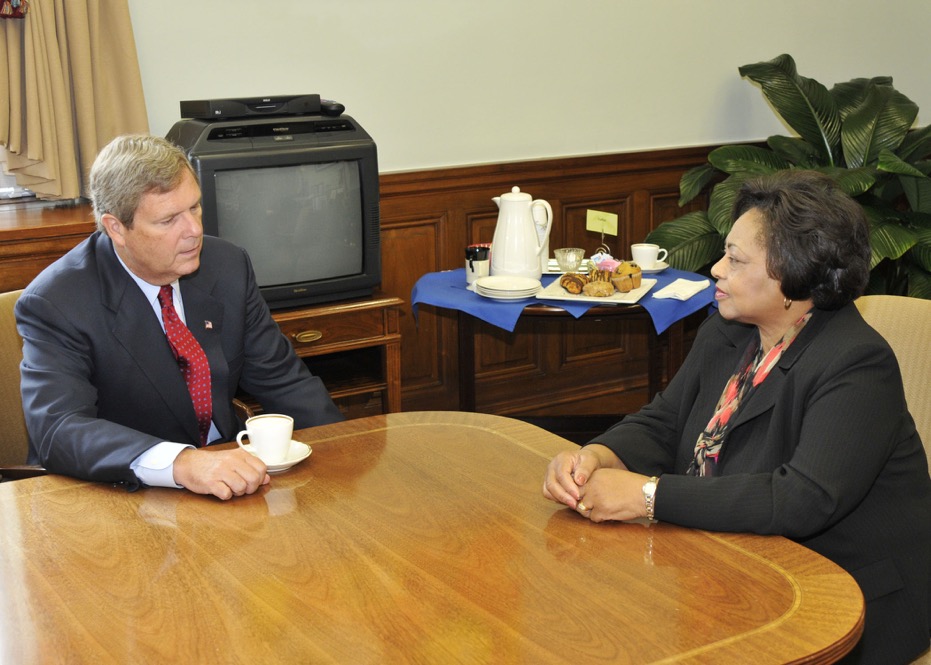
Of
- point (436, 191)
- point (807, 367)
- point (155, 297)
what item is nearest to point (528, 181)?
point (436, 191)

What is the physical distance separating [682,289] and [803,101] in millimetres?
1396

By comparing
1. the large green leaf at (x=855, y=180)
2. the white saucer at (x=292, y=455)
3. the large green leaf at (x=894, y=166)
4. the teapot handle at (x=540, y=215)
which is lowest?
the white saucer at (x=292, y=455)

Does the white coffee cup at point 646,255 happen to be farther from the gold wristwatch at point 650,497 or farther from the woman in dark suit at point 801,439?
the gold wristwatch at point 650,497

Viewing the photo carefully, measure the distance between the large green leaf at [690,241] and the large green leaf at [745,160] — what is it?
0.71 ft

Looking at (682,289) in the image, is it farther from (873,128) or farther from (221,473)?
(221,473)

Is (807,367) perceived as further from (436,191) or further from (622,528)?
(436,191)

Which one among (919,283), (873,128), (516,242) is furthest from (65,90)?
(919,283)

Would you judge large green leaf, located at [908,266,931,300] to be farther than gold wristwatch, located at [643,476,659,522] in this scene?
Yes

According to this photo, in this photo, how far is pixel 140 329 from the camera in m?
2.17

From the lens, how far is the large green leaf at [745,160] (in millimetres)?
4102

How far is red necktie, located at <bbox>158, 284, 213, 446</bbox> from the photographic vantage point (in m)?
2.22

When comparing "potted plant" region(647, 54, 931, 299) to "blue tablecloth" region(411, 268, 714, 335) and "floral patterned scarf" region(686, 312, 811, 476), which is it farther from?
"floral patterned scarf" region(686, 312, 811, 476)

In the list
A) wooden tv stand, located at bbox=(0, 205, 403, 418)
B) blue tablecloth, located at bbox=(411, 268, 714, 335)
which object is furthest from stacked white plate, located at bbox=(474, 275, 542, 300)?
wooden tv stand, located at bbox=(0, 205, 403, 418)

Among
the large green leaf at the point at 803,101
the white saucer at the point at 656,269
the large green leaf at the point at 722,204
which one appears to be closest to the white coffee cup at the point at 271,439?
the white saucer at the point at 656,269
